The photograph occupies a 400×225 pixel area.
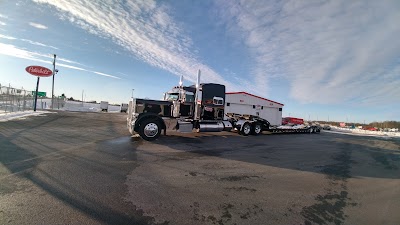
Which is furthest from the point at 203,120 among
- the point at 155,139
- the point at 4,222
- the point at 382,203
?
the point at 4,222

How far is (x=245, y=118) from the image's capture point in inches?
665

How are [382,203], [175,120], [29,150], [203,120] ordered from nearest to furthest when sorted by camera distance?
[382,203] < [29,150] < [175,120] < [203,120]

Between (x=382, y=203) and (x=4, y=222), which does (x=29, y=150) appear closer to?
(x=4, y=222)

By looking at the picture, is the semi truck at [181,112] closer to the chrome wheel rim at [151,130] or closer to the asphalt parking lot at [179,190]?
the chrome wheel rim at [151,130]

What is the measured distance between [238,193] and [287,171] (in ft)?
9.01

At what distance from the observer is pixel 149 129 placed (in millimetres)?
10656

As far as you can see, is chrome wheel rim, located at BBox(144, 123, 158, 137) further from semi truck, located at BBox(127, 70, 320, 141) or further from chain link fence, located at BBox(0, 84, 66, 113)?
chain link fence, located at BBox(0, 84, 66, 113)

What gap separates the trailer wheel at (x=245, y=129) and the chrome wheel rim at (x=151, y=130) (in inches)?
299

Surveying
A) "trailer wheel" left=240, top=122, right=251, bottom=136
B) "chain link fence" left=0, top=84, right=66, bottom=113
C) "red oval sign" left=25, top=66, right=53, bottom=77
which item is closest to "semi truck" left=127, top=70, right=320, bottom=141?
"trailer wheel" left=240, top=122, right=251, bottom=136

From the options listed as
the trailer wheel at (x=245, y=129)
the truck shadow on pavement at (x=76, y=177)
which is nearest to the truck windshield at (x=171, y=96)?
the truck shadow on pavement at (x=76, y=177)

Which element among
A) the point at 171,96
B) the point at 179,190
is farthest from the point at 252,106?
the point at 179,190

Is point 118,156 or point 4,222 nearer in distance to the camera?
point 4,222

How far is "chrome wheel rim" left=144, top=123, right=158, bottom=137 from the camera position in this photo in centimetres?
1060

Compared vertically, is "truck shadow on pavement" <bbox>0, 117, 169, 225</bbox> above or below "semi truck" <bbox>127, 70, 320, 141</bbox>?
below
